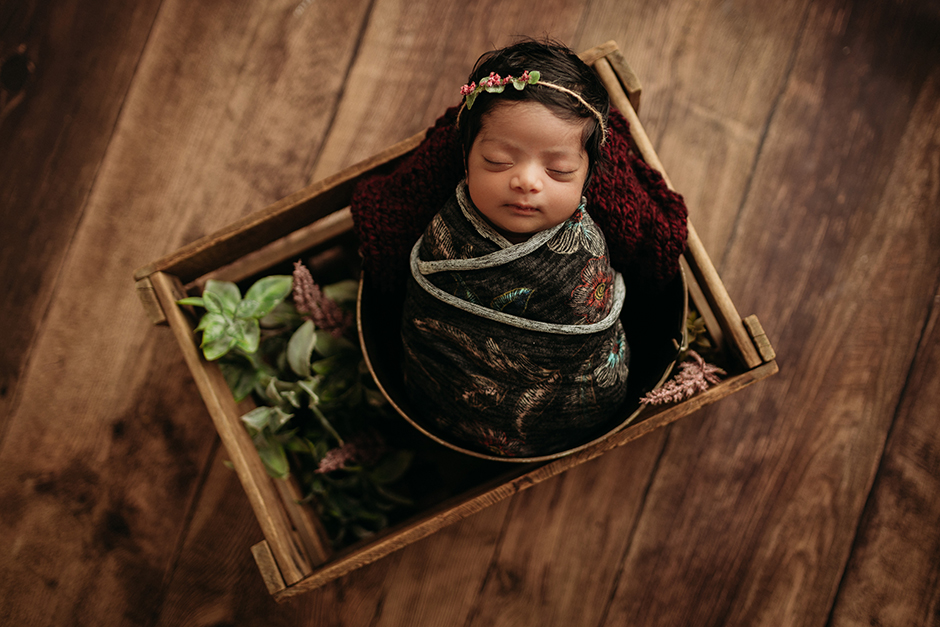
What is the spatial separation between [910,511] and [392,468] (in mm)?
993

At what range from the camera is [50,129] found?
1.08 meters

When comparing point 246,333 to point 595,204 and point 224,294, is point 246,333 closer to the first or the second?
point 224,294

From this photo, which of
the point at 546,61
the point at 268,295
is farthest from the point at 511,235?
the point at 268,295

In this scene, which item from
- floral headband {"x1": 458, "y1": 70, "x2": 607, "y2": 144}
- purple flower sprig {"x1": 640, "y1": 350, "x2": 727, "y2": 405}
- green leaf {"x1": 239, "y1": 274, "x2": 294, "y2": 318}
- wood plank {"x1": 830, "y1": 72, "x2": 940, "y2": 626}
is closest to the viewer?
floral headband {"x1": 458, "y1": 70, "x2": 607, "y2": 144}

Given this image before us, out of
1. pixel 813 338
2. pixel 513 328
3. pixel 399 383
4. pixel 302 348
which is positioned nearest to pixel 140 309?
pixel 302 348

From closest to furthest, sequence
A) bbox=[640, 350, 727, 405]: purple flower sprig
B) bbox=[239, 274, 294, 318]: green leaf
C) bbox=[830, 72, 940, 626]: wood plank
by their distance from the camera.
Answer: bbox=[640, 350, 727, 405]: purple flower sprig → bbox=[239, 274, 294, 318]: green leaf → bbox=[830, 72, 940, 626]: wood plank

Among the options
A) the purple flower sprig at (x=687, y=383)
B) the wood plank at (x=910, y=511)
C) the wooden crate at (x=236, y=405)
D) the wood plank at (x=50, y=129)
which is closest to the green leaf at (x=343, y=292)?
the wooden crate at (x=236, y=405)

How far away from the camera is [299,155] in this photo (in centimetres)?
108

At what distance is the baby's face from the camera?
59 cm

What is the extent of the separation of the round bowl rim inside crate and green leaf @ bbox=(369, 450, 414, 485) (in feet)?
0.42

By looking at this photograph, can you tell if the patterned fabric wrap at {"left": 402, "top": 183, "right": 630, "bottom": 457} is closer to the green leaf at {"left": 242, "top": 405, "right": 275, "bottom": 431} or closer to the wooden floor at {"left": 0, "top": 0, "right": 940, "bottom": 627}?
the green leaf at {"left": 242, "top": 405, "right": 275, "bottom": 431}

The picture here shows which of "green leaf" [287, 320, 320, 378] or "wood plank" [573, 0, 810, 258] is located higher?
"wood plank" [573, 0, 810, 258]

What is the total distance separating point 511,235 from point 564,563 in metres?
0.70

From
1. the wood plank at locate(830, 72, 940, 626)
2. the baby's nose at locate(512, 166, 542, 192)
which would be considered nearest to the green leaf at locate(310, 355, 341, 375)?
the baby's nose at locate(512, 166, 542, 192)
